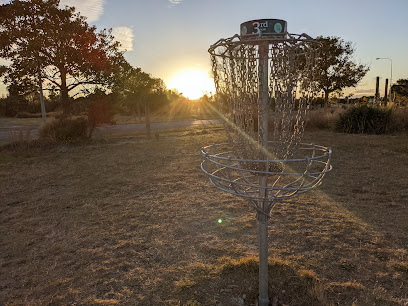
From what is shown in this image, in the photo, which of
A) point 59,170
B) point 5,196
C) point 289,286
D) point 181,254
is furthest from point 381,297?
point 59,170

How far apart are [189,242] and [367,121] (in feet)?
53.9

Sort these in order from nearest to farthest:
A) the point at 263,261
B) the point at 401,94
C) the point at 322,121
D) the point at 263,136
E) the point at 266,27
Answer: the point at 266,27
the point at 263,136
the point at 263,261
the point at 322,121
the point at 401,94

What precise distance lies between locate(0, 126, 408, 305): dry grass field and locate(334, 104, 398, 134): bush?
9065 mm

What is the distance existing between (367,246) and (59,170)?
9.74 metres

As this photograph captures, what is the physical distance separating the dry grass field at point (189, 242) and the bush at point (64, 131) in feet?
21.1

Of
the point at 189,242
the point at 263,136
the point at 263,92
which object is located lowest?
the point at 189,242

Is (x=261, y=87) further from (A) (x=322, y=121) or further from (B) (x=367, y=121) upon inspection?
(A) (x=322, y=121)

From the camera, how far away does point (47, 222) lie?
5898 millimetres

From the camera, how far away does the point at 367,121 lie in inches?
690

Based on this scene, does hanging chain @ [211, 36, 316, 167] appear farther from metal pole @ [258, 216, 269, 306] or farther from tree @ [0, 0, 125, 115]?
tree @ [0, 0, 125, 115]

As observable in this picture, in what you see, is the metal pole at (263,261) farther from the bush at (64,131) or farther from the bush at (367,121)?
the bush at (367,121)

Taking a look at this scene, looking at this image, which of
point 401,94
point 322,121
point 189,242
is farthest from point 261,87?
point 401,94

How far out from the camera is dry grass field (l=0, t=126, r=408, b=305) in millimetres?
3637

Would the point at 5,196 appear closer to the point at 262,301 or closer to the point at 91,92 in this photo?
the point at 262,301
